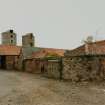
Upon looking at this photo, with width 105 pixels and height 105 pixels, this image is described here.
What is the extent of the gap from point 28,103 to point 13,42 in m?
52.6

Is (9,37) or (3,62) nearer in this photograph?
(3,62)

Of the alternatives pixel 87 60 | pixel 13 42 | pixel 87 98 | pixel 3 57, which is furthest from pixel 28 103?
pixel 13 42

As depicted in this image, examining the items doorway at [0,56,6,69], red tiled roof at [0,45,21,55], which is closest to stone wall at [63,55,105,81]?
red tiled roof at [0,45,21,55]

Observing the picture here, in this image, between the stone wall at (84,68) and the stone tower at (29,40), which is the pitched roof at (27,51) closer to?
the stone tower at (29,40)

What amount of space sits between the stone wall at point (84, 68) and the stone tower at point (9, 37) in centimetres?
4074

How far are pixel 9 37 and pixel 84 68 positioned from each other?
43.3 metres

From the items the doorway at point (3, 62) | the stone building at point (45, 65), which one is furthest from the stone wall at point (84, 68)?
the doorway at point (3, 62)

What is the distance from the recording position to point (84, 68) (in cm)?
2055

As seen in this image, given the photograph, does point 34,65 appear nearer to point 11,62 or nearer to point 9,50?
point 11,62

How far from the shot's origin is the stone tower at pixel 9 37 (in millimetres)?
60866

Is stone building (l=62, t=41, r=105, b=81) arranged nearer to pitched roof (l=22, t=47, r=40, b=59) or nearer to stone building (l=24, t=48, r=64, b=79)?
stone building (l=24, t=48, r=64, b=79)

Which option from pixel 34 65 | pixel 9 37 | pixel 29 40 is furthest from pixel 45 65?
pixel 9 37

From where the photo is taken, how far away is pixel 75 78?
21141 mm

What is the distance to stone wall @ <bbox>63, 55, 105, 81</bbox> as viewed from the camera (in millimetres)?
19094
